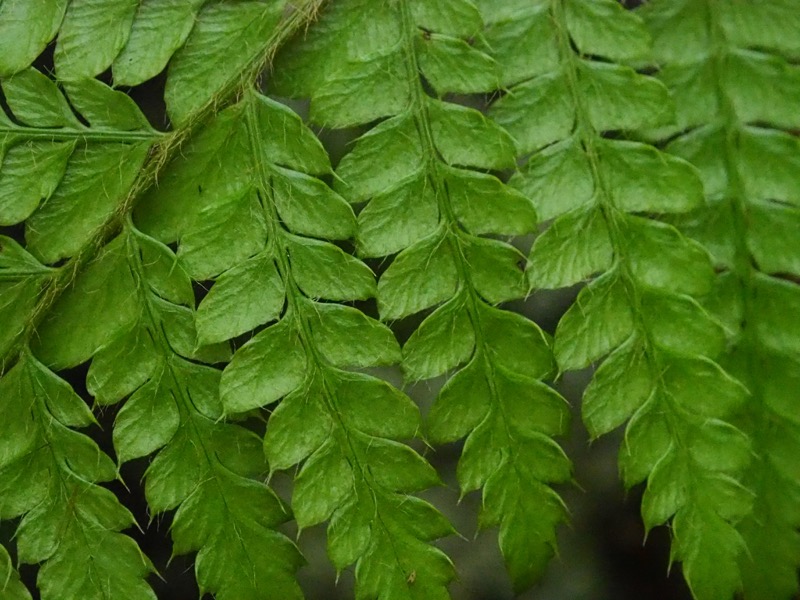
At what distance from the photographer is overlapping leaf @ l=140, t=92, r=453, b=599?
788mm

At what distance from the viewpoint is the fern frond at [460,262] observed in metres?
0.82

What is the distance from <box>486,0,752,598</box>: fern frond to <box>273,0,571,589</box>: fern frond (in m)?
0.05

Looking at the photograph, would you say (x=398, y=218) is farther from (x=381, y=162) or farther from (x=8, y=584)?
(x=8, y=584)

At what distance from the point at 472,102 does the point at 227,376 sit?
0.61 meters

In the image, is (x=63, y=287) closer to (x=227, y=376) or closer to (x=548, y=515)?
(x=227, y=376)

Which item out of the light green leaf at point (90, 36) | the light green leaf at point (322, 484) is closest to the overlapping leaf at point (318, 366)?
the light green leaf at point (322, 484)

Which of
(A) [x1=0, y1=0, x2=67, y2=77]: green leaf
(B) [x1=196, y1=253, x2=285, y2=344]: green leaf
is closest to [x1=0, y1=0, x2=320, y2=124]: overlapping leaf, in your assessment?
(A) [x1=0, y1=0, x2=67, y2=77]: green leaf

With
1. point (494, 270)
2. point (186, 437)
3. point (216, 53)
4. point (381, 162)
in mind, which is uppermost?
point (216, 53)

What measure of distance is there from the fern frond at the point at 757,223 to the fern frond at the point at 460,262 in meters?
0.25

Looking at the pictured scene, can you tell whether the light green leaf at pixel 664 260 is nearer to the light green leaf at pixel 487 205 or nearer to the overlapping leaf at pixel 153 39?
the light green leaf at pixel 487 205

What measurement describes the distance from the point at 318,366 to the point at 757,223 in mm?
563

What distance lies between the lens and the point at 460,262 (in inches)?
32.4

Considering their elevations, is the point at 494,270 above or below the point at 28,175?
below

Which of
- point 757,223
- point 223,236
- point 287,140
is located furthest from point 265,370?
point 757,223
